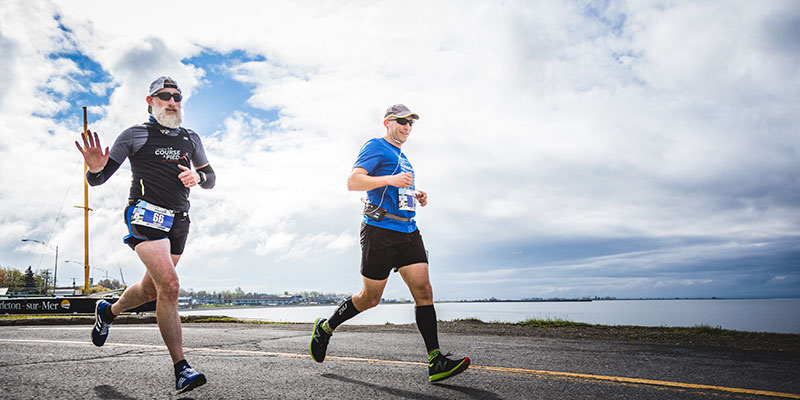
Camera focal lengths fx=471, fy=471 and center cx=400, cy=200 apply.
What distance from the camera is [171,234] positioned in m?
3.78

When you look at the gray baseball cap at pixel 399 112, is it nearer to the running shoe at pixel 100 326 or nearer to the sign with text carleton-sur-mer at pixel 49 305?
the running shoe at pixel 100 326

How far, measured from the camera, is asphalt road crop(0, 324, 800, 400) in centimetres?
310

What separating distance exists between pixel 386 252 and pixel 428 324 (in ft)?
2.27

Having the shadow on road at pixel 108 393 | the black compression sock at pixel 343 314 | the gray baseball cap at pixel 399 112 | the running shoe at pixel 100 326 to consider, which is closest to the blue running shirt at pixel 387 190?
the gray baseball cap at pixel 399 112

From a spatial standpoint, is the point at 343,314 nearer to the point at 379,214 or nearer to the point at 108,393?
the point at 379,214

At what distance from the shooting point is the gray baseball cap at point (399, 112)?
4.32 m

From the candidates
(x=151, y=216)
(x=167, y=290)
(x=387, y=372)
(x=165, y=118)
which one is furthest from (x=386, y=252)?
(x=165, y=118)

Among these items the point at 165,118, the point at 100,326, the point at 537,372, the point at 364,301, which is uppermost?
the point at 165,118

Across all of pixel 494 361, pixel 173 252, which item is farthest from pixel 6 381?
pixel 494 361

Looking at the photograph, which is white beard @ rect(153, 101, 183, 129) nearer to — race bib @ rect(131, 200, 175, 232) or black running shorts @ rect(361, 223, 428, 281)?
race bib @ rect(131, 200, 175, 232)

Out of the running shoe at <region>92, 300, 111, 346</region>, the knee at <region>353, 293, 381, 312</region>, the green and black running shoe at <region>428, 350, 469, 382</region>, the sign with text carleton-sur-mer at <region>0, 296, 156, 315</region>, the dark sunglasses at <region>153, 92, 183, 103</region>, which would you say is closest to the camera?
the green and black running shoe at <region>428, 350, 469, 382</region>

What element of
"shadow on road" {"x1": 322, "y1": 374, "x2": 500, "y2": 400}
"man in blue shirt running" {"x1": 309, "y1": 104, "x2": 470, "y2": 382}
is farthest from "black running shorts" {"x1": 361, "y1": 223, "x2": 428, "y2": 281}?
"shadow on road" {"x1": 322, "y1": 374, "x2": 500, "y2": 400}

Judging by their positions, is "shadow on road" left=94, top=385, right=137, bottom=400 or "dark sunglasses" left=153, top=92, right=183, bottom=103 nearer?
"shadow on road" left=94, top=385, right=137, bottom=400

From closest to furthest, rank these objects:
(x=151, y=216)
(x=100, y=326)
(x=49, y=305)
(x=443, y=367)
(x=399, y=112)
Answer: (x=443, y=367) → (x=151, y=216) → (x=399, y=112) → (x=100, y=326) → (x=49, y=305)
